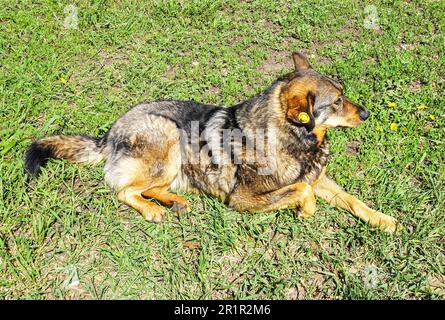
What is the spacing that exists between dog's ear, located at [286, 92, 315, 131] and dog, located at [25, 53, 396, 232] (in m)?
0.01

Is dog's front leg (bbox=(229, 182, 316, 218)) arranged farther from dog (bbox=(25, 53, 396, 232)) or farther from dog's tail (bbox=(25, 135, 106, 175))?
dog's tail (bbox=(25, 135, 106, 175))

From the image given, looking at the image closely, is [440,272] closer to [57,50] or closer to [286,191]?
[286,191]

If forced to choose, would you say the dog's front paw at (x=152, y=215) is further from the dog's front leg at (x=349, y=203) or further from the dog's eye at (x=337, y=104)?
the dog's eye at (x=337, y=104)

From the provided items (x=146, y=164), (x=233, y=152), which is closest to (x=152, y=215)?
(x=146, y=164)

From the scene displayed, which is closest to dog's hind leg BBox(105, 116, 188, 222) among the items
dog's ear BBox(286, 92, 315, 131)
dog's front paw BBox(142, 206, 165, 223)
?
dog's front paw BBox(142, 206, 165, 223)

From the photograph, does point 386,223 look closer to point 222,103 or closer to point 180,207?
point 180,207

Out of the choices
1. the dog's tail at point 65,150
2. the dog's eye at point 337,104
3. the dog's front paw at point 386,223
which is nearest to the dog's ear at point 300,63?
the dog's eye at point 337,104

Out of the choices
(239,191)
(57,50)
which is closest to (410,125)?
(239,191)

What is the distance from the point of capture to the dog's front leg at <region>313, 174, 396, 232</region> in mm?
4031

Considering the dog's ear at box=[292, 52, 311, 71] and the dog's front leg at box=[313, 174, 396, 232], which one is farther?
the dog's ear at box=[292, 52, 311, 71]

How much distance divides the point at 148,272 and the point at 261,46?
175 inches

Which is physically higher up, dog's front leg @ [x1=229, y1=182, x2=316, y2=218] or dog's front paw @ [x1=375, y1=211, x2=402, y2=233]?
dog's front leg @ [x1=229, y1=182, x2=316, y2=218]

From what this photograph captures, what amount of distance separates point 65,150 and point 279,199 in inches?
98.3

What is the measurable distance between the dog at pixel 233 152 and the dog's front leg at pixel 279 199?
10 millimetres
